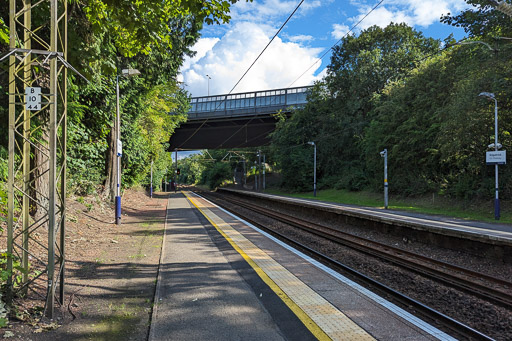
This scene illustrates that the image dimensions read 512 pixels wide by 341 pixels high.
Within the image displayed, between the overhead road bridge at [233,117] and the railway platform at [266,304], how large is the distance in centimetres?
3643

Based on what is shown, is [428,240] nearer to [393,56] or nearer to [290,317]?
[290,317]

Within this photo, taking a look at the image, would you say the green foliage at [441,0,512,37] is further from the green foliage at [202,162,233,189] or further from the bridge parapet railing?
the green foliage at [202,162,233,189]

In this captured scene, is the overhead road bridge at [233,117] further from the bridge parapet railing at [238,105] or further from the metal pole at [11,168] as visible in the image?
the metal pole at [11,168]

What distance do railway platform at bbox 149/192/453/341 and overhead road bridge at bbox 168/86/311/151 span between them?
1434 inches

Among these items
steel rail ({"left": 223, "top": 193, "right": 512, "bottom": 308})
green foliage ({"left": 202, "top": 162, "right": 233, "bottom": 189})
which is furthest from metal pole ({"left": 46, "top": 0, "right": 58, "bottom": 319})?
green foliage ({"left": 202, "top": 162, "right": 233, "bottom": 189})

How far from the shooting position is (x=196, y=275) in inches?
253

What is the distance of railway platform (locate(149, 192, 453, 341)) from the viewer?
13.3ft

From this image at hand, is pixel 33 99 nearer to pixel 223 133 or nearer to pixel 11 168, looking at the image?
pixel 11 168

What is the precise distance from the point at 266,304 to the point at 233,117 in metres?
39.1

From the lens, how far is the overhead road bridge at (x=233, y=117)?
143 ft

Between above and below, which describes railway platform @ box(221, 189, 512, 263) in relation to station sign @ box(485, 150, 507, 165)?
below

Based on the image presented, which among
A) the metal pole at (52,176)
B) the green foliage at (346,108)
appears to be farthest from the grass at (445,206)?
the metal pole at (52,176)

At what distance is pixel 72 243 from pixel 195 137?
1660 inches

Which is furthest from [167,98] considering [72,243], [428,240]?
[428,240]
